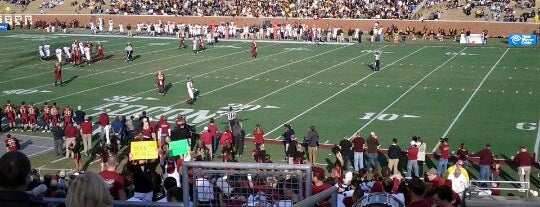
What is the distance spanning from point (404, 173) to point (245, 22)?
1525 inches

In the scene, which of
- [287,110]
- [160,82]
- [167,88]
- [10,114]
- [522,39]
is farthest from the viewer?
[522,39]

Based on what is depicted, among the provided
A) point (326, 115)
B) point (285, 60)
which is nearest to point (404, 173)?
point (326, 115)

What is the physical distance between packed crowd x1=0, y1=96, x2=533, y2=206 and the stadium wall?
3103 centimetres

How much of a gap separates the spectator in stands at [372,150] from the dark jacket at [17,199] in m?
13.0

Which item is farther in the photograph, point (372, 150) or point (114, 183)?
point (372, 150)

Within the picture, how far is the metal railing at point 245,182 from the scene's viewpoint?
508cm

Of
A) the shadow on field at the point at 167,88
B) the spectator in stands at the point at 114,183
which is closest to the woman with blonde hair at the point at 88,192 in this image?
the spectator in stands at the point at 114,183

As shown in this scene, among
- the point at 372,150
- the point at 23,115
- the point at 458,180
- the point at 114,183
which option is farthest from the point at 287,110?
the point at 114,183

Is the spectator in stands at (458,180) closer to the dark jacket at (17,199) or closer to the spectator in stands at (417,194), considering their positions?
the spectator in stands at (417,194)

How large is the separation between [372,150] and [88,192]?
13.1 metres

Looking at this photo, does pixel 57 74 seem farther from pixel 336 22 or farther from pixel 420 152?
pixel 336 22

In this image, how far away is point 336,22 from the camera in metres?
51.2

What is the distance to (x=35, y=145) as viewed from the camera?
1938cm

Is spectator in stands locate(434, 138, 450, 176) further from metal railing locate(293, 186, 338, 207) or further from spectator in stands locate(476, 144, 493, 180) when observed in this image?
metal railing locate(293, 186, 338, 207)
